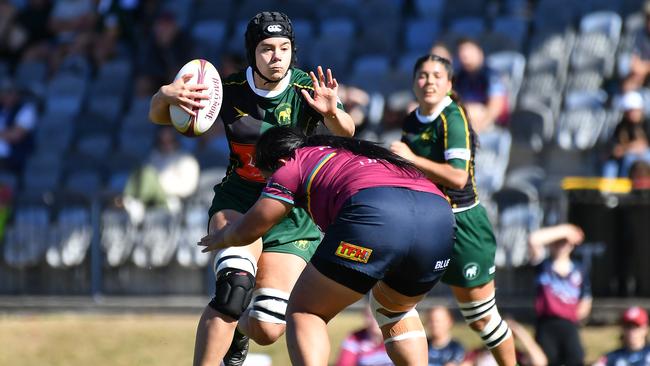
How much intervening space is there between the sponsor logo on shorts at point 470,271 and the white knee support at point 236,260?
1.52m

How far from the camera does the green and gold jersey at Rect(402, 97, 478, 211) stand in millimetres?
8453

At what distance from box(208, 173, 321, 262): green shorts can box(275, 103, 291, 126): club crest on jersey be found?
15.7 inches

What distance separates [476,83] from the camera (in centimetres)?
1404

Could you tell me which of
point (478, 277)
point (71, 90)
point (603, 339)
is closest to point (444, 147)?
point (478, 277)

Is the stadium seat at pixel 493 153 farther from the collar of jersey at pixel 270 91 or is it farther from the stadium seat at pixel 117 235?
the collar of jersey at pixel 270 91

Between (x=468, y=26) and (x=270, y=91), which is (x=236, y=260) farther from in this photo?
(x=468, y=26)

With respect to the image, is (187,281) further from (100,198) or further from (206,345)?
(206,345)

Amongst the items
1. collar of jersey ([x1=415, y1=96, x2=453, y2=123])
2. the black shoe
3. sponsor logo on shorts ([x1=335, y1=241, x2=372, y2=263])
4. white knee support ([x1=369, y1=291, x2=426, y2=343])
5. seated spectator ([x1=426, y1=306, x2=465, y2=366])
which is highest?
collar of jersey ([x1=415, y1=96, x2=453, y2=123])

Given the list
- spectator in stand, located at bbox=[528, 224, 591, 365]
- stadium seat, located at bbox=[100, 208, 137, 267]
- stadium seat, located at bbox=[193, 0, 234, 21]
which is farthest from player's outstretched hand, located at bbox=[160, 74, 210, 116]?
stadium seat, located at bbox=[193, 0, 234, 21]

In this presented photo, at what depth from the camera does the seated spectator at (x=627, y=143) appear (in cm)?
1366

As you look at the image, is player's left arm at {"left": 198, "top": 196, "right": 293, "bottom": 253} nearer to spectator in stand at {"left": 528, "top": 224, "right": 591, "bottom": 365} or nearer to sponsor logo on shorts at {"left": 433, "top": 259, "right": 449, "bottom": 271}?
sponsor logo on shorts at {"left": 433, "top": 259, "right": 449, "bottom": 271}

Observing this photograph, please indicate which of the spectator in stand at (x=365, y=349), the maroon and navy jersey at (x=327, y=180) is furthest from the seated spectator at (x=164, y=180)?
the maroon and navy jersey at (x=327, y=180)

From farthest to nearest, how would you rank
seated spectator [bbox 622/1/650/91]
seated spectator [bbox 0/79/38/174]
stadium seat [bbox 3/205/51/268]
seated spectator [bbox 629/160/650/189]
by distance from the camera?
seated spectator [bbox 0/79/38/174]
stadium seat [bbox 3/205/51/268]
seated spectator [bbox 622/1/650/91]
seated spectator [bbox 629/160/650/189]

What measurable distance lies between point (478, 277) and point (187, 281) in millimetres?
6482
